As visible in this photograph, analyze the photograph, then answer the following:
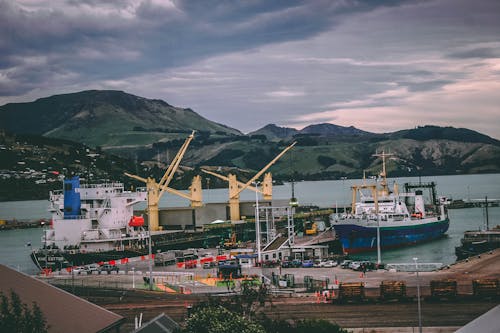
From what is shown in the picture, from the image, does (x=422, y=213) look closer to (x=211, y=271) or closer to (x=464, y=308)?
(x=211, y=271)

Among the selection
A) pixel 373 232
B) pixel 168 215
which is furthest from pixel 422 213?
pixel 168 215

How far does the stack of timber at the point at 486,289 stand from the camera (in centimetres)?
3612

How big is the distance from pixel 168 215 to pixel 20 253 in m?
18.0

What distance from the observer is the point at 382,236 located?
3061 inches

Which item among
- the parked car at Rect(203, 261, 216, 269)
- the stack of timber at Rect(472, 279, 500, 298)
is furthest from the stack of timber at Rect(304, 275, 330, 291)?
the parked car at Rect(203, 261, 216, 269)

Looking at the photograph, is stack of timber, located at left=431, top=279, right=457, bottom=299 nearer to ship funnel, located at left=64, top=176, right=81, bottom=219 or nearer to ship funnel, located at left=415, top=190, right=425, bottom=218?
ship funnel, located at left=64, top=176, right=81, bottom=219

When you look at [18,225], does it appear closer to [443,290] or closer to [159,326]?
[443,290]

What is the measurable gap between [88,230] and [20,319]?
151 feet

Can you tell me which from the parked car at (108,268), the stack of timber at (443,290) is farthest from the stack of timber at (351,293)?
the parked car at (108,268)

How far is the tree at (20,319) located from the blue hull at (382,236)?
176 feet

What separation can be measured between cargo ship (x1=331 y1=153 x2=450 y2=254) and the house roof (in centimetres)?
4450

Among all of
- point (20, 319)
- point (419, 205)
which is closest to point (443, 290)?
point (20, 319)

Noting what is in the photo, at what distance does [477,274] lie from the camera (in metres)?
46.2

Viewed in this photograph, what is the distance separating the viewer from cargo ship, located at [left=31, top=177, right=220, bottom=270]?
64.8m
